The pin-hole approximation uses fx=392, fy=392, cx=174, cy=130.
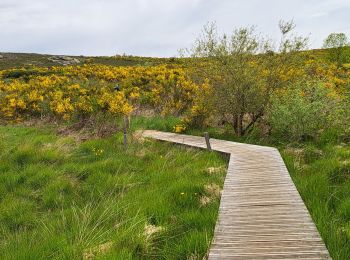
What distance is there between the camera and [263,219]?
5.66 metres

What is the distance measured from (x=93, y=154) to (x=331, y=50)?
1640 inches

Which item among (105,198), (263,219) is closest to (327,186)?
(263,219)

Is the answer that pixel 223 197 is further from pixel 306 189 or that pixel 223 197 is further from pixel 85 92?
pixel 85 92

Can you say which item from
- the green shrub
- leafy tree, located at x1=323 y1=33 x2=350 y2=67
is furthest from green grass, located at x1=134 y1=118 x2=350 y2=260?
leafy tree, located at x1=323 y1=33 x2=350 y2=67

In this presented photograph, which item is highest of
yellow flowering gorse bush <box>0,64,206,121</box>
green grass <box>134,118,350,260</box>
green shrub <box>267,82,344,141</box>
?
green shrub <box>267,82,344,141</box>

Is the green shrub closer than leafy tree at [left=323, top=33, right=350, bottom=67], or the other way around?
the green shrub

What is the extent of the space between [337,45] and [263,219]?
44.2 meters

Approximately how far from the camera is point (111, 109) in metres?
14.7

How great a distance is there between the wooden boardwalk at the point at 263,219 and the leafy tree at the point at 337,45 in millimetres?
39449

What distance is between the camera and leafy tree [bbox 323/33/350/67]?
43.8m

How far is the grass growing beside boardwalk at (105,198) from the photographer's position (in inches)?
210

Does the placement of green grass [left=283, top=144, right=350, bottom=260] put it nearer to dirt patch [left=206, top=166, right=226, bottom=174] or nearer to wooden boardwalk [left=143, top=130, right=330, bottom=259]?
wooden boardwalk [left=143, top=130, right=330, bottom=259]

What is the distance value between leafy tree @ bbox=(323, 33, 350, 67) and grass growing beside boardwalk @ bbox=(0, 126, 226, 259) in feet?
122

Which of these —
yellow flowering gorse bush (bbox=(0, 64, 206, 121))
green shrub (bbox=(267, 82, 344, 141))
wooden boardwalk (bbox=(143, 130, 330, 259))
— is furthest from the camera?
yellow flowering gorse bush (bbox=(0, 64, 206, 121))
